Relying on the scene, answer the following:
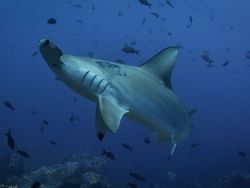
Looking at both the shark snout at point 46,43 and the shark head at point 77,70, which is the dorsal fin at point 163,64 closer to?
the shark head at point 77,70

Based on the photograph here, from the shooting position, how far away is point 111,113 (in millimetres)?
3389

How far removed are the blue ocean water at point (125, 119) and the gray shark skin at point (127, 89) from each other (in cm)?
887

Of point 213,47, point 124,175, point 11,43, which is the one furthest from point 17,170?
point 213,47

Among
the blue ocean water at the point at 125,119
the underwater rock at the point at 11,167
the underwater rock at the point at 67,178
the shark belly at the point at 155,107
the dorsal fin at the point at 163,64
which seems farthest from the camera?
the blue ocean water at the point at 125,119

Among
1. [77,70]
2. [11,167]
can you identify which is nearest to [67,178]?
[11,167]

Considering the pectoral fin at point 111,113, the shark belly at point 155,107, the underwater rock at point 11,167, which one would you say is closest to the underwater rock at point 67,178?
the underwater rock at point 11,167

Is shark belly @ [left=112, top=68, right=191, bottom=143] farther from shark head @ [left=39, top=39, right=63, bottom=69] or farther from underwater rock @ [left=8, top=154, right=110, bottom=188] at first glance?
underwater rock @ [left=8, top=154, right=110, bottom=188]

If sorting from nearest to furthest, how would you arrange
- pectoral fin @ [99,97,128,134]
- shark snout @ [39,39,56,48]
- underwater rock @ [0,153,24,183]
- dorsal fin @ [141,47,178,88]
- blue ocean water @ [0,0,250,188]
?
shark snout @ [39,39,56,48]
pectoral fin @ [99,97,128,134]
dorsal fin @ [141,47,178,88]
underwater rock @ [0,153,24,183]
blue ocean water @ [0,0,250,188]

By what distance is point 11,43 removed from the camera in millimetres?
110625

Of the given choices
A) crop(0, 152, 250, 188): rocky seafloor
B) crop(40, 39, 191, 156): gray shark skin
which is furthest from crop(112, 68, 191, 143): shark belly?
crop(0, 152, 250, 188): rocky seafloor

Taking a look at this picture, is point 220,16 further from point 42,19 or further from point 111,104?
point 111,104

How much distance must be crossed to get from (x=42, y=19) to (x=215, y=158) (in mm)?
51182

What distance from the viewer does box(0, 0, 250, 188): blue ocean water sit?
27.4 m

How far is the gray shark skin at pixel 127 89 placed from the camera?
3.33 m
